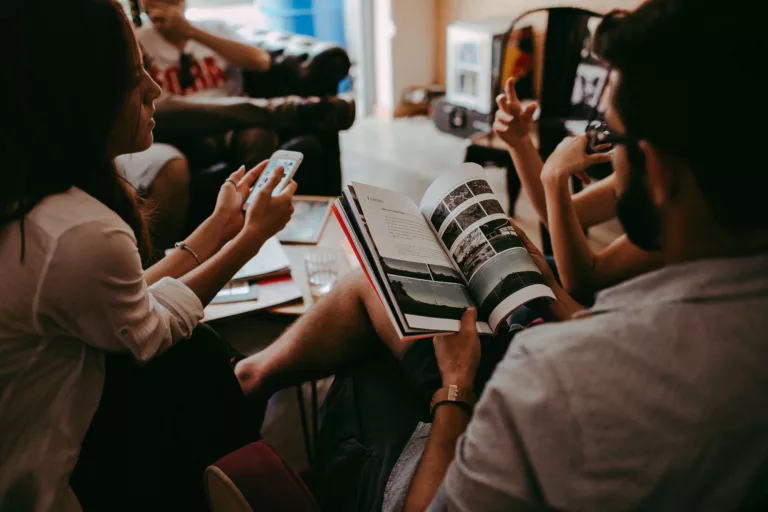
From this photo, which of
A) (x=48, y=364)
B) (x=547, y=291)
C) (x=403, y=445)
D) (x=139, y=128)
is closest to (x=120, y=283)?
(x=48, y=364)

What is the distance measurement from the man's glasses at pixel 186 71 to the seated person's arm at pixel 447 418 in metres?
1.92

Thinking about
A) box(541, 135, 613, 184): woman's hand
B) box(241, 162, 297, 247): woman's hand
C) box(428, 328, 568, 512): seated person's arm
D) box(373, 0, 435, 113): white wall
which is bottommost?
box(373, 0, 435, 113): white wall

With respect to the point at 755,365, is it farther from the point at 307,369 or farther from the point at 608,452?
the point at 307,369

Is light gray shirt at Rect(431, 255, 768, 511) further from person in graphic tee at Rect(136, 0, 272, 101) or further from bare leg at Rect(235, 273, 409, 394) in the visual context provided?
person in graphic tee at Rect(136, 0, 272, 101)

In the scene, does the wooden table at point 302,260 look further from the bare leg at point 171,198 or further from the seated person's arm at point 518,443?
the seated person's arm at point 518,443

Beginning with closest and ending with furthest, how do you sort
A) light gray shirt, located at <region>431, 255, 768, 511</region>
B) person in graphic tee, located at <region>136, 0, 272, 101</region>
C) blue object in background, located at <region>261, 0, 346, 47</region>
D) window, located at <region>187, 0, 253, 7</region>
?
1. light gray shirt, located at <region>431, 255, 768, 511</region>
2. person in graphic tee, located at <region>136, 0, 272, 101</region>
3. blue object in background, located at <region>261, 0, 346, 47</region>
4. window, located at <region>187, 0, 253, 7</region>

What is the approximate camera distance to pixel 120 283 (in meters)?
0.67

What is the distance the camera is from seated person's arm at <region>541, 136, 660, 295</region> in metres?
1.08

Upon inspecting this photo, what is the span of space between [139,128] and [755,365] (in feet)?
2.75

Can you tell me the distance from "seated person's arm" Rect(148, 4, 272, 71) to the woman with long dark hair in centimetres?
147

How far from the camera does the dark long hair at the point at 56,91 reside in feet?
2.06

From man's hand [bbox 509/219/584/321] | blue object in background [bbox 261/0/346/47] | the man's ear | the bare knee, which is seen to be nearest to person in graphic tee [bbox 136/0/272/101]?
the bare knee

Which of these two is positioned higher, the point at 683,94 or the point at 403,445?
the point at 683,94

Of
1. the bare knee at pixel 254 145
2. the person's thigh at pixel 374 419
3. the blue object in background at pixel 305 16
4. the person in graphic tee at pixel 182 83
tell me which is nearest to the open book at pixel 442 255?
the person's thigh at pixel 374 419
